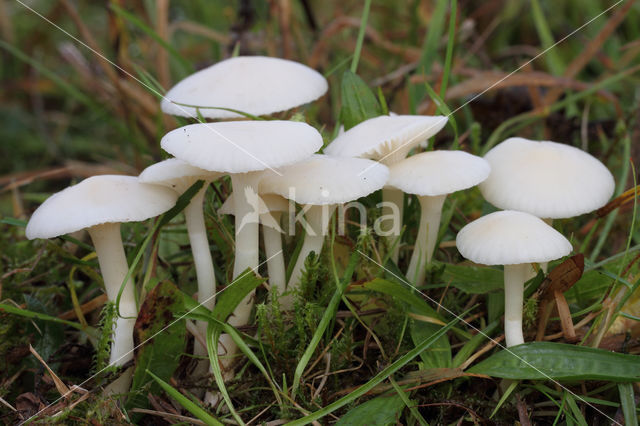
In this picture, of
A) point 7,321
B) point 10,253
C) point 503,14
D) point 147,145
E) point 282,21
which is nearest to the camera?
point 7,321

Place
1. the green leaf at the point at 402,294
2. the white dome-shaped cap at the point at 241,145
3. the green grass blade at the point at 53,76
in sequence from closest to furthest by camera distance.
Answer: the white dome-shaped cap at the point at 241,145 → the green leaf at the point at 402,294 → the green grass blade at the point at 53,76

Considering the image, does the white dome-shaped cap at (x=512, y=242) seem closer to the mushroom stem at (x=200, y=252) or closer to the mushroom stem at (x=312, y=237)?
the mushroom stem at (x=312, y=237)

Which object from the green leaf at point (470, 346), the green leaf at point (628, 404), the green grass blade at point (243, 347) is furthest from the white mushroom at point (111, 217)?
the green leaf at point (628, 404)

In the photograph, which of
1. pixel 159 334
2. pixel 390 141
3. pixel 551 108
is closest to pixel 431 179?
pixel 390 141

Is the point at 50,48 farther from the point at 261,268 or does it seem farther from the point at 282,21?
the point at 261,268

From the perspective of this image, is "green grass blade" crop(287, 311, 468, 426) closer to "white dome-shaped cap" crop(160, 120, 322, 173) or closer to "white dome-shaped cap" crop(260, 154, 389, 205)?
"white dome-shaped cap" crop(260, 154, 389, 205)

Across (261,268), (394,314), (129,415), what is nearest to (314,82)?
(261,268)
